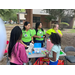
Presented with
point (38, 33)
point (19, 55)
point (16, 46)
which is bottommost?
point (19, 55)

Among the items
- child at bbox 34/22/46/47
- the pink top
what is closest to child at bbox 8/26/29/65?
the pink top

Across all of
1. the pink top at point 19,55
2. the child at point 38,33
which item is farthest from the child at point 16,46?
the child at point 38,33

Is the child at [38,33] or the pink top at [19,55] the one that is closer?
the pink top at [19,55]

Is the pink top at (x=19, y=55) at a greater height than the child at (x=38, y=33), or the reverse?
the child at (x=38, y=33)

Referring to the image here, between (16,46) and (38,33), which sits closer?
(16,46)

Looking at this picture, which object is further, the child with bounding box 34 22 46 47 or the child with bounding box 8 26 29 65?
the child with bounding box 34 22 46 47

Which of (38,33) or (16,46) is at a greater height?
(38,33)

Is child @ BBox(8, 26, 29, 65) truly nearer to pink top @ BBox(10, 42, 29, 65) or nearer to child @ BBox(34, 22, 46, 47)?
pink top @ BBox(10, 42, 29, 65)

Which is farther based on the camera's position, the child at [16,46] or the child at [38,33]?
the child at [38,33]

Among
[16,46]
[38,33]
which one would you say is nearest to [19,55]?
[16,46]

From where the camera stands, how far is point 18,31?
1075 millimetres

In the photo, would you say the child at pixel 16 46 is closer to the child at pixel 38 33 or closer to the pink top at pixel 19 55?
the pink top at pixel 19 55

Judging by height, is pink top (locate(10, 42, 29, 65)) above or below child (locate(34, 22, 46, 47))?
below

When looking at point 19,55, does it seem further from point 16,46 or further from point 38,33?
point 38,33
